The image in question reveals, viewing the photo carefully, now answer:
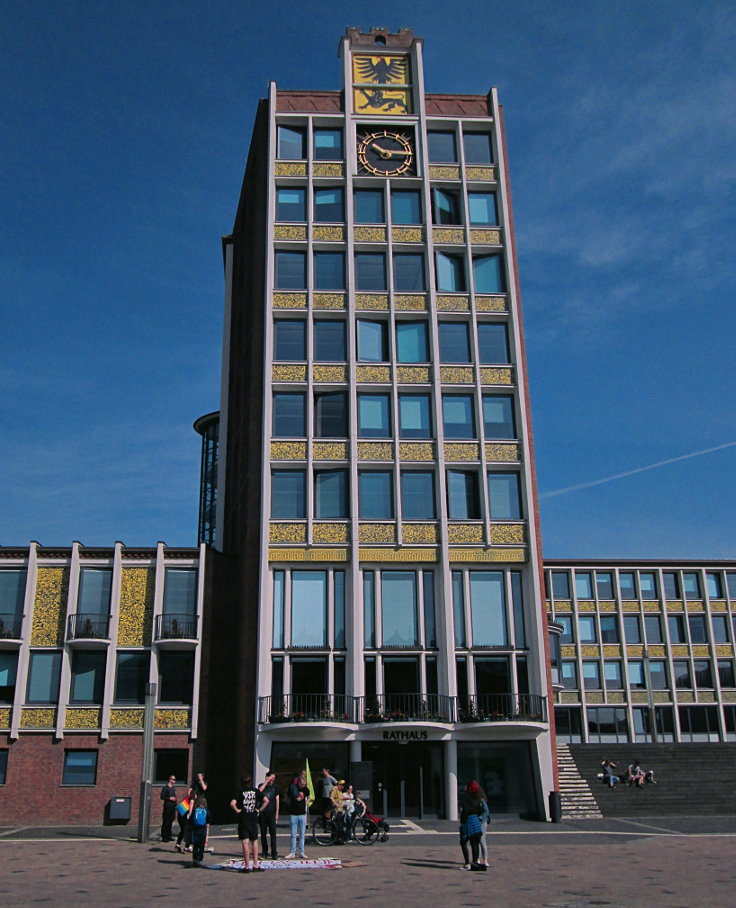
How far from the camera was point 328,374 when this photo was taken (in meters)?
41.3

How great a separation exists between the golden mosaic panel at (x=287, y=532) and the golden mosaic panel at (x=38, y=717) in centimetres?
1057

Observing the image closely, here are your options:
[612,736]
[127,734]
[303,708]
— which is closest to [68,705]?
[127,734]

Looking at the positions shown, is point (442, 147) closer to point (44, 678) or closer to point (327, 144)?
point (327, 144)

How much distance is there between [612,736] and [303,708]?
40.7m

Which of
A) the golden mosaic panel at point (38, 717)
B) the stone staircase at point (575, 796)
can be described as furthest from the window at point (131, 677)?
the stone staircase at point (575, 796)

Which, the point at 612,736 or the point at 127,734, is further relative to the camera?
the point at 612,736

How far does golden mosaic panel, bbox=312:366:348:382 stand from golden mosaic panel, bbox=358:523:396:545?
6680 mm

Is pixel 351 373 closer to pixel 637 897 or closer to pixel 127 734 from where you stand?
pixel 127 734

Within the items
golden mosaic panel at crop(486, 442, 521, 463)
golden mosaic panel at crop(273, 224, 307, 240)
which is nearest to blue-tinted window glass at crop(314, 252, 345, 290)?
golden mosaic panel at crop(273, 224, 307, 240)

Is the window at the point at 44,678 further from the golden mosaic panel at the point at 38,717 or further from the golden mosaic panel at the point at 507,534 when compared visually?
the golden mosaic panel at the point at 507,534

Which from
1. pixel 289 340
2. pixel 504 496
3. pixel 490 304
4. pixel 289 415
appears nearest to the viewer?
pixel 504 496

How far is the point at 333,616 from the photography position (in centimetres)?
3784

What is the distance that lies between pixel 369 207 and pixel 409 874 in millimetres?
32088

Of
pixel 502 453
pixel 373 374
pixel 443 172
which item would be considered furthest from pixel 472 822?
pixel 443 172
